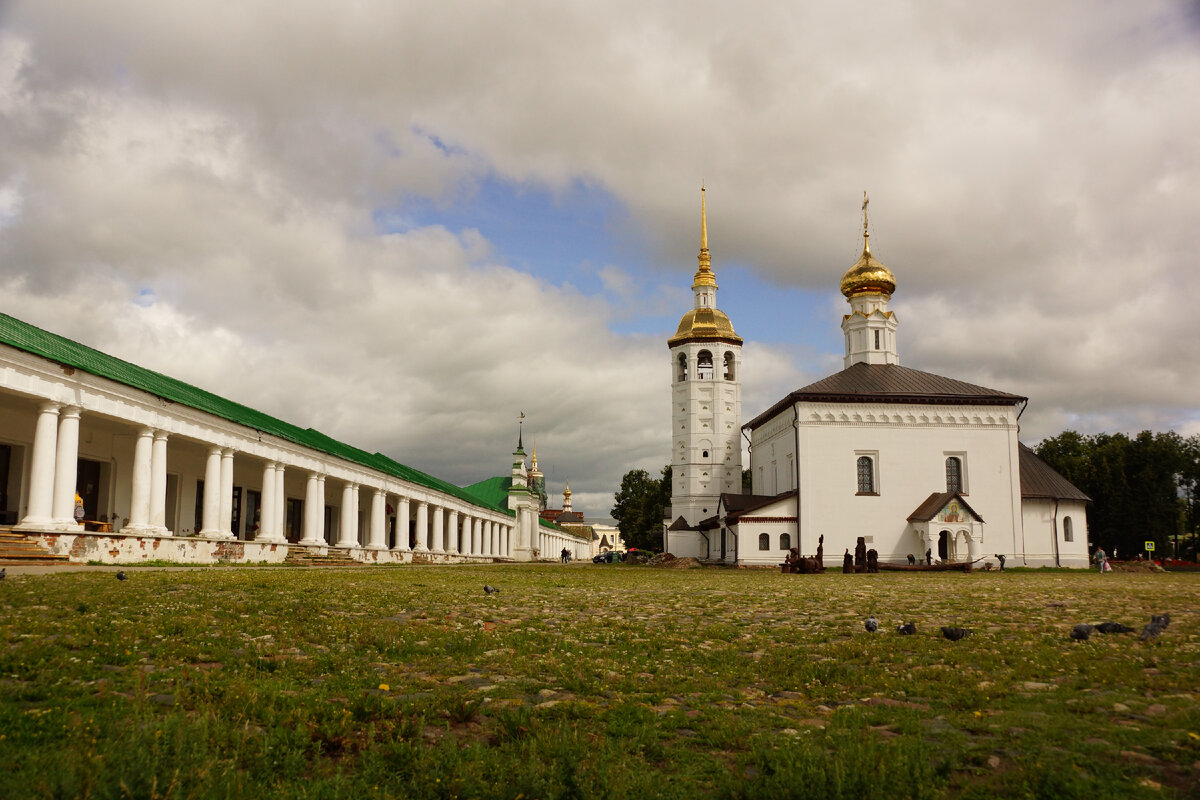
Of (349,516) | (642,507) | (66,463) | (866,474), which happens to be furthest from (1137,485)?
(66,463)

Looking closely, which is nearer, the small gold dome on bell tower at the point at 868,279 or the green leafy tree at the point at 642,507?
the small gold dome on bell tower at the point at 868,279

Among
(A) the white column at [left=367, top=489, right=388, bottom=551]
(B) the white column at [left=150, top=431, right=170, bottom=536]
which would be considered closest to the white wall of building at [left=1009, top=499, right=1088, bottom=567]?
(A) the white column at [left=367, top=489, right=388, bottom=551]

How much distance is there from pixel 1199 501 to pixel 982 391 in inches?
1349

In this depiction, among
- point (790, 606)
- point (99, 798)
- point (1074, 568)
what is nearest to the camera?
point (99, 798)

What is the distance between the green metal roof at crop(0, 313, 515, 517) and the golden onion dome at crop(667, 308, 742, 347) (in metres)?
38.3

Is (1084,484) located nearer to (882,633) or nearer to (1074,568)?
(1074,568)

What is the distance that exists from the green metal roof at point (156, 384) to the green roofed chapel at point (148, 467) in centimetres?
7

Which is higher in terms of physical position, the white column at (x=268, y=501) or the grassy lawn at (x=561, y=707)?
the white column at (x=268, y=501)

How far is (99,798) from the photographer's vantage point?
3.72 metres

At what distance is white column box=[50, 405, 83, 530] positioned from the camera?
21000 millimetres

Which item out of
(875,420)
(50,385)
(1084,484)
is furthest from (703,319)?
(50,385)

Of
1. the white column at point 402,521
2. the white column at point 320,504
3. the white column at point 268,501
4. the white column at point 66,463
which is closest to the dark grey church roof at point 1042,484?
the white column at point 402,521

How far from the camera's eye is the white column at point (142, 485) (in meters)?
23.5

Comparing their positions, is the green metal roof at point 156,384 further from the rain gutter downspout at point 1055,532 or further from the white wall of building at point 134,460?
the rain gutter downspout at point 1055,532
